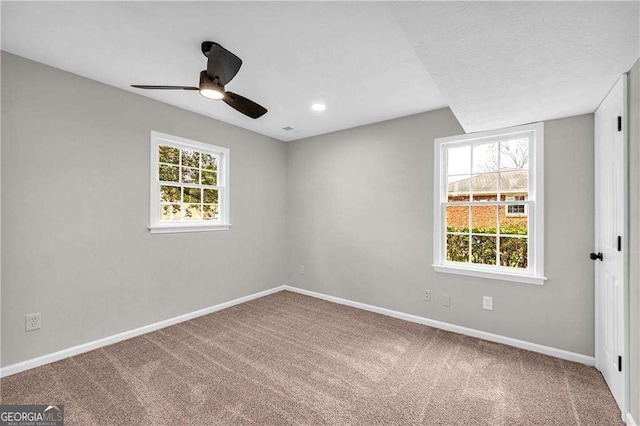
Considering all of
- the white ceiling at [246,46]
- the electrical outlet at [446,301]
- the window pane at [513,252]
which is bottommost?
the electrical outlet at [446,301]

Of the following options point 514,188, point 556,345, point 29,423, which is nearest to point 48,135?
point 29,423

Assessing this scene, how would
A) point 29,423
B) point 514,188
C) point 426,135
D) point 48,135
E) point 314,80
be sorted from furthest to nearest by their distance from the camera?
1. point 426,135
2. point 514,188
3. point 314,80
4. point 48,135
5. point 29,423

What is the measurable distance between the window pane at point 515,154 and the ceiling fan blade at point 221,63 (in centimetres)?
273

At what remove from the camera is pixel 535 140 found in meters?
2.72

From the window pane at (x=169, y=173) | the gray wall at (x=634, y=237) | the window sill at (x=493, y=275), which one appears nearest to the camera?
the gray wall at (x=634, y=237)

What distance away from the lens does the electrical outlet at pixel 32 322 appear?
2320 mm

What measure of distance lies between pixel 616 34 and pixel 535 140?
1507 millimetres

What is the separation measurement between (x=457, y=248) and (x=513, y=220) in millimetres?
626

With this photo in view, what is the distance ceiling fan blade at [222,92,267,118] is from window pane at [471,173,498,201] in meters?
2.39

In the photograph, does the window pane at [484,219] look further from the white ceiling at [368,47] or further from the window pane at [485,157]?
the white ceiling at [368,47]

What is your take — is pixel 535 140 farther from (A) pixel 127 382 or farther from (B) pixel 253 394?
(A) pixel 127 382

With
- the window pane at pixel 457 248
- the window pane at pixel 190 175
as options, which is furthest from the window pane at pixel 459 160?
the window pane at pixel 190 175

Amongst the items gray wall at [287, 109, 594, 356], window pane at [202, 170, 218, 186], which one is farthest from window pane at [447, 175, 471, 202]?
window pane at [202, 170, 218, 186]

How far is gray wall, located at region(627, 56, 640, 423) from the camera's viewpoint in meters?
1.63
